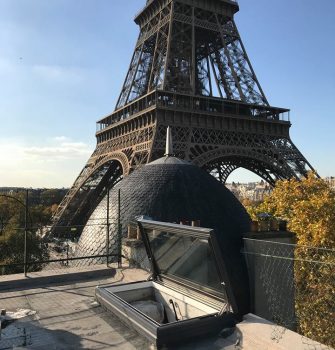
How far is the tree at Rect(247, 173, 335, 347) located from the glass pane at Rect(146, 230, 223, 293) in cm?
226

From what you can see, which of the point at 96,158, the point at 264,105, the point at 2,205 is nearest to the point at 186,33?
the point at 264,105

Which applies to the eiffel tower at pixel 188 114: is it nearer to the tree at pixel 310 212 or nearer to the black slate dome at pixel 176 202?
the tree at pixel 310 212

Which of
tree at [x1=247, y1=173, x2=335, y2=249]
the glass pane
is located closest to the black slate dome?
the glass pane

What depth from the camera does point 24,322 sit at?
598cm

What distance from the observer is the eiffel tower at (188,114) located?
39344 mm

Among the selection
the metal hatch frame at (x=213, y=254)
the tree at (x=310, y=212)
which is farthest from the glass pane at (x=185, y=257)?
the tree at (x=310, y=212)

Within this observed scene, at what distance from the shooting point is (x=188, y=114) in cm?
3994

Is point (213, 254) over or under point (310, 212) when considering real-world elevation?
under

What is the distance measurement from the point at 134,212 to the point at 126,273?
238cm

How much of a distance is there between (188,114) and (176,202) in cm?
3048

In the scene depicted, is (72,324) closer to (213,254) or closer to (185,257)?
(185,257)

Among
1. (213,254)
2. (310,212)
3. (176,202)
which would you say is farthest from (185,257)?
(310,212)

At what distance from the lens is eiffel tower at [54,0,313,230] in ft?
129

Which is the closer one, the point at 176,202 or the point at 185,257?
the point at 185,257
